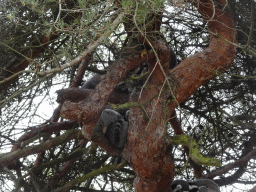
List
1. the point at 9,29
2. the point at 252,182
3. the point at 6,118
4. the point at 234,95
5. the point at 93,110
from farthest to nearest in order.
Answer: the point at 234,95, the point at 252,182, the point at 6,118, the point at 9,29, the point at 93,110

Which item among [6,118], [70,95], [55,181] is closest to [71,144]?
[55,181]

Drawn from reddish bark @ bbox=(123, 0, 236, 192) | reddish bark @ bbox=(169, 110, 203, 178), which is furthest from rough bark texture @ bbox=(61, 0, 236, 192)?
reddish bark @ bbox=(169, 110, 203, 178)

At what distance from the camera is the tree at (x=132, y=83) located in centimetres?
136

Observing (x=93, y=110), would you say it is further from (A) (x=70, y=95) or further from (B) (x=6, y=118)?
(B) (x=6, y=118)

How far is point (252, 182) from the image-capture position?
2.19 metres

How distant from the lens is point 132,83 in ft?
6.81

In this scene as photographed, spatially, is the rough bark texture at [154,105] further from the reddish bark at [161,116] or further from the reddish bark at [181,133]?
the reddish bark at [181,133]

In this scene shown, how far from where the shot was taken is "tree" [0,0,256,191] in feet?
4.47

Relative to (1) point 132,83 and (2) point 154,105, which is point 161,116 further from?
(1) point 132,83

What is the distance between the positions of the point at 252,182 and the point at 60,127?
137 cm

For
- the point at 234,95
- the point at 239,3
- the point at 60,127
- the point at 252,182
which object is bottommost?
the point at 252,182

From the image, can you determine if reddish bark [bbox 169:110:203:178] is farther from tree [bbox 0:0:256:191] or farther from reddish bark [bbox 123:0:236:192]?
reddish bark [bbox 123:0:236:192]

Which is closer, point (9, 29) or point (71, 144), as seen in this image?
point (9, 29)

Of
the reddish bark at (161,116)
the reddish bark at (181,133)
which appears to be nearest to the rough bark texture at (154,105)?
the reddish bark at (161,116)
